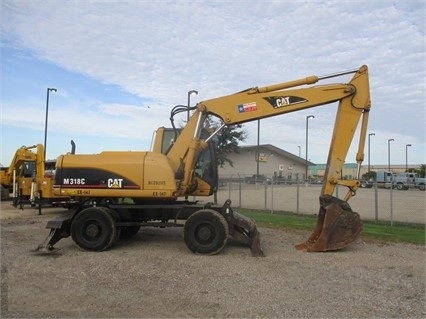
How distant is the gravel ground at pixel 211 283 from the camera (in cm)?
598

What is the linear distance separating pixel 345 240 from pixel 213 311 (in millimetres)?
5029

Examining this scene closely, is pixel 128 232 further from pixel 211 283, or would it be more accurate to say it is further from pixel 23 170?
pixel 23 170

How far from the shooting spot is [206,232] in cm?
985

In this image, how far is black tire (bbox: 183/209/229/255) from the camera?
31.8 ft

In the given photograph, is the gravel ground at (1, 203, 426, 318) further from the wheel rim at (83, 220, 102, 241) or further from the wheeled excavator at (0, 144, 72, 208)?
the wheeled excavator at (0, 144, 72, 208)

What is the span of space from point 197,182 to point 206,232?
152cm

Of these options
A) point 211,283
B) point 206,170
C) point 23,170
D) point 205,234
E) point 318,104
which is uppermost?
point 318,104

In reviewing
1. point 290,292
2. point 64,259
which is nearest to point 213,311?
point 290,292

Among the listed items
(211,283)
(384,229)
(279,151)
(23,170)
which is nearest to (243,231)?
(211,283)

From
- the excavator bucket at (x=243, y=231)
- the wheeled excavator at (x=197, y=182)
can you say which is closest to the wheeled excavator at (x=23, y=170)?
the wheeled excavator at (x=197, y=182)

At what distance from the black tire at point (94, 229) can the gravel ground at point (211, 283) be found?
26cm

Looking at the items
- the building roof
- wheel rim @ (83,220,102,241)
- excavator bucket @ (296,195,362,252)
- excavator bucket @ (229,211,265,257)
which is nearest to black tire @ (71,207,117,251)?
wheel rim @ (83,220,102,241)

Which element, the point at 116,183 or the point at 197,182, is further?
the point at 197,182

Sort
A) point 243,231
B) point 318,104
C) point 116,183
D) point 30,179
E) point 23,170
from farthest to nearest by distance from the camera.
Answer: point 23,170 → point 30,179 → point 318,104 → point 243,231 → point 116,183
